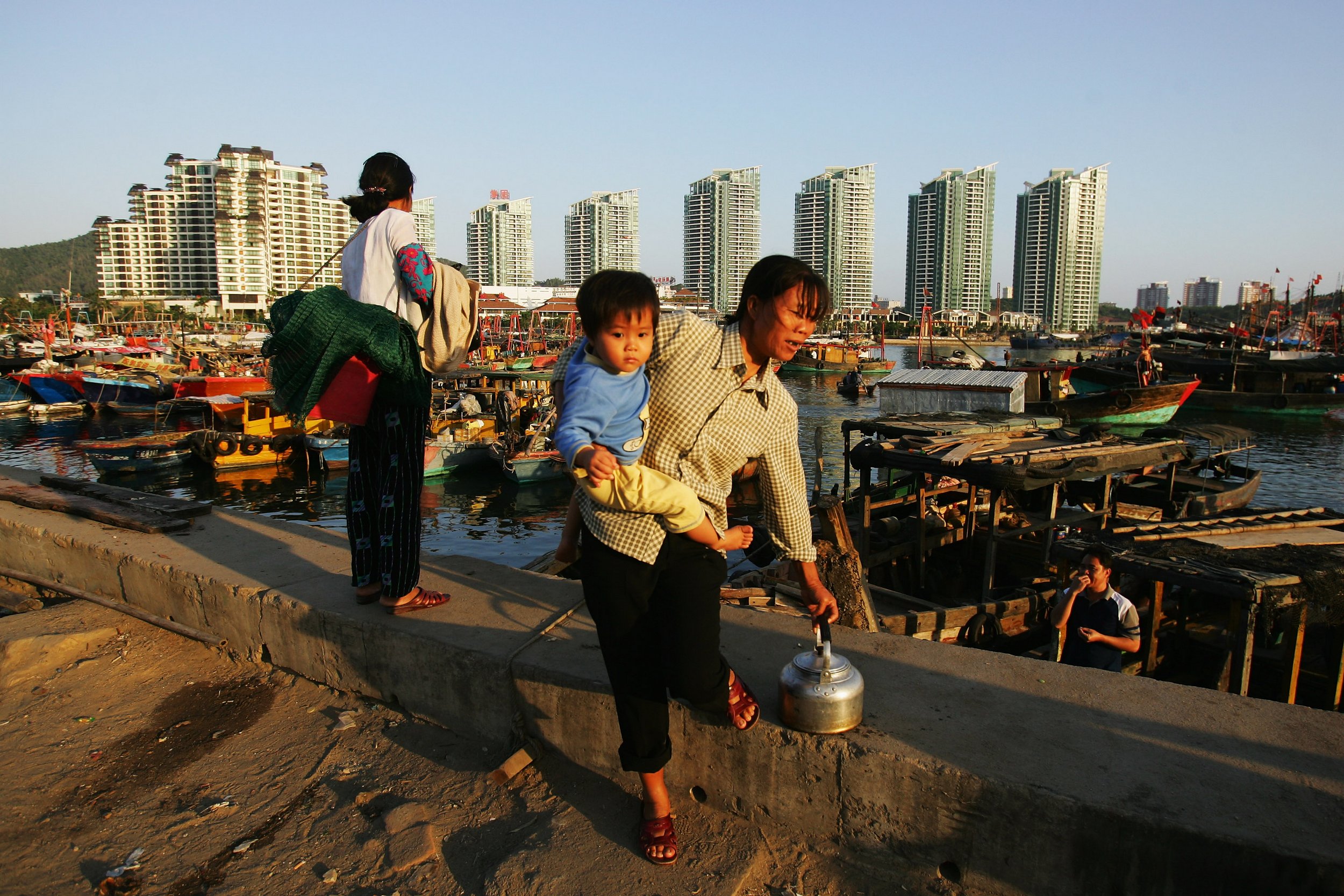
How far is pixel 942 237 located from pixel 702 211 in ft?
123

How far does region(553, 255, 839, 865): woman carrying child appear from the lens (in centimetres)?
187

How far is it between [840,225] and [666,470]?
417 ft

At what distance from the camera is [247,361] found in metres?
39.0

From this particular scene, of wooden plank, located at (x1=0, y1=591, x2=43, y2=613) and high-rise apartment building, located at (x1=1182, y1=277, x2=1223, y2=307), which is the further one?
high-rise apartment building, located at (x1=1182, y1=277, x2=1223, y2=307)

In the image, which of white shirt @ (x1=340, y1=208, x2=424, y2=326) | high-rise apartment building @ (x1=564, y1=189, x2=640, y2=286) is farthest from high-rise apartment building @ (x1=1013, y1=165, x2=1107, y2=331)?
white shirt @ (x1=340, y1=208, x2=424, y2=326)

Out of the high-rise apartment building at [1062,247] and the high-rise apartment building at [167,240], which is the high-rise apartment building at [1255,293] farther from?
the high-rise apartment building at [167,240]

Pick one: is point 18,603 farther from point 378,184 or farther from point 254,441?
point 254,441

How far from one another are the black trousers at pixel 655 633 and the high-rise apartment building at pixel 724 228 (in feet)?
375

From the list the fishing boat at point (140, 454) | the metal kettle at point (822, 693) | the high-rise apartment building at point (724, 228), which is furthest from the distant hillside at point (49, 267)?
the metal kettle at point (822, 693)

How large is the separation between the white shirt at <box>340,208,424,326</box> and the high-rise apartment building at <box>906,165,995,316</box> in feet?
396

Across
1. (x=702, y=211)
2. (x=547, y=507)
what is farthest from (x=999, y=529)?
(x=702, y=211)

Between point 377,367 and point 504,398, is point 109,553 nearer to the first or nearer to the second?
point 377,367

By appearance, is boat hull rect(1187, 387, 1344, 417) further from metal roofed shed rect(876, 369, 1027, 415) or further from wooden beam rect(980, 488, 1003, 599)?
wooden beam rect(980, 488, 1003, 599)

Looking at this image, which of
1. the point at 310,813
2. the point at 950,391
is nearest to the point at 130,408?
the point at 950,391
